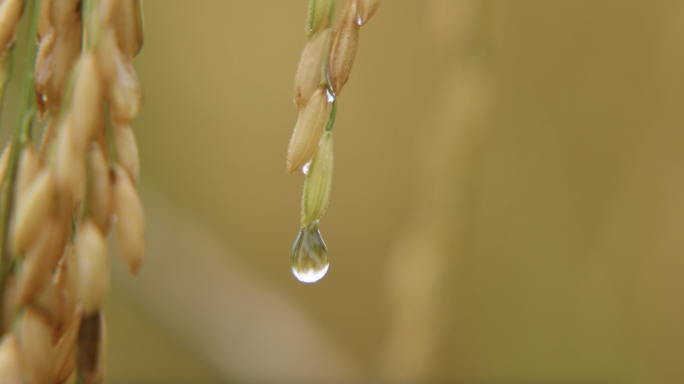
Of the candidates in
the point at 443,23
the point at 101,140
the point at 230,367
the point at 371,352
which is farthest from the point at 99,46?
the point at 371,352

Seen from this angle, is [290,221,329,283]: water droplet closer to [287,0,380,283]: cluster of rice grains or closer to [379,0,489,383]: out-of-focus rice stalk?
[287,0,380,283]: cluster of rice grains

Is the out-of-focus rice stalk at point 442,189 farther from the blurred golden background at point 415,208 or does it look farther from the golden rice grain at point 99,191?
the golden rice grain at point 99,191

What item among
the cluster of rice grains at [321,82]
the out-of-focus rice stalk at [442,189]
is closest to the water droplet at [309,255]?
the cluster of rice grains at [321,82]

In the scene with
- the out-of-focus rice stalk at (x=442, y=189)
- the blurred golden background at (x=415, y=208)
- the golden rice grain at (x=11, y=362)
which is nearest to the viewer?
the golden rice grain at (x=11, y=362)

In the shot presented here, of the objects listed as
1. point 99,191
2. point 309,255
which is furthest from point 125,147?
point 309,255

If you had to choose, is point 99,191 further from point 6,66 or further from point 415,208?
point 415,208

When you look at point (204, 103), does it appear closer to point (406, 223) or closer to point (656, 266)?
point (406, 223)

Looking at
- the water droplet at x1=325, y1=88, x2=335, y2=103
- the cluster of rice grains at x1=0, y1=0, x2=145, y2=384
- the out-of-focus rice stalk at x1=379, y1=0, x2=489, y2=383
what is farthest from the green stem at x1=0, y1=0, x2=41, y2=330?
the out-of-focus rice stalk at x1=379, y1=0, x2=489, y2=383
